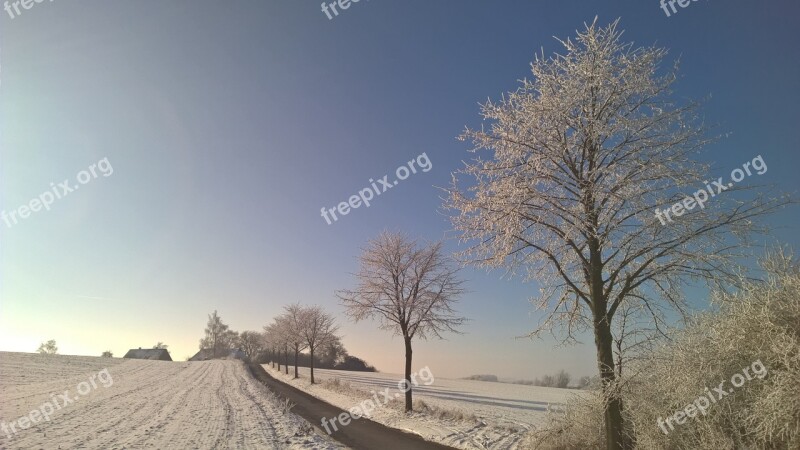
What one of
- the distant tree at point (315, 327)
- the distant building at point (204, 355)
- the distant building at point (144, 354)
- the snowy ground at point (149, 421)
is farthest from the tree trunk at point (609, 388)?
the distant building at point (204, 355)

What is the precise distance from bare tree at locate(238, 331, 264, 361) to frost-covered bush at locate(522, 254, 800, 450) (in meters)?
131

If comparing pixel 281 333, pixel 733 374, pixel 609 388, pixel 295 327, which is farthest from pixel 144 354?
pixel 733 374

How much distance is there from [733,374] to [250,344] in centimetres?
14430

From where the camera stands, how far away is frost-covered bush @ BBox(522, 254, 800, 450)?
18.9 ft

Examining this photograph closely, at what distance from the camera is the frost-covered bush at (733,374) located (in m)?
5.77

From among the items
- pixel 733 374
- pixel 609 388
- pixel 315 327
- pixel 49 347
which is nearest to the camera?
pixel 733 374

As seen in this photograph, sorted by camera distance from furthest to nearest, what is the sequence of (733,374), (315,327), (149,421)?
(315,327) → (149,421) → (733,374)

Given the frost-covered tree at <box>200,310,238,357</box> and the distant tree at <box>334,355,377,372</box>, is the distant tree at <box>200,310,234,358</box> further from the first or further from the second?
the distant tree at <box>334,355,377,372</box>

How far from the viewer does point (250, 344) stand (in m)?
135

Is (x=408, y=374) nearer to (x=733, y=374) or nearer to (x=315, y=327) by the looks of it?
(x=733, y=374)

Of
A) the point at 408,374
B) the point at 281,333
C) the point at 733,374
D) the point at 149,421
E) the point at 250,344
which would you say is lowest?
the point at 149,421

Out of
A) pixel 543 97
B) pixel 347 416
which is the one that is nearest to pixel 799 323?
pixel 543 97

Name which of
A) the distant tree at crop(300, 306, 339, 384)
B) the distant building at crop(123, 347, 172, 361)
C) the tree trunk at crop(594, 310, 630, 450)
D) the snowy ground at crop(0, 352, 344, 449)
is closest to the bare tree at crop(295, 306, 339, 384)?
the distant tree at crop(300, 306, 339, 384)

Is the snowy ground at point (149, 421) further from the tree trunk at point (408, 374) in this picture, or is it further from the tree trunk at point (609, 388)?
the tree trunk at point (609, 388)
